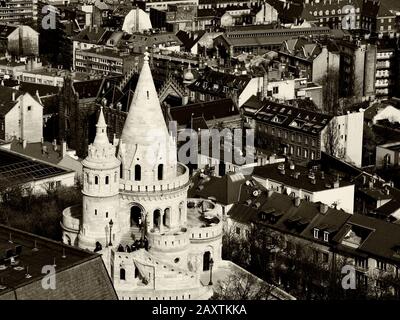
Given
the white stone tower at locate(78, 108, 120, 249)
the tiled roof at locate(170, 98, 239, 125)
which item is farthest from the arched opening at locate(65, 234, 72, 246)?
the tiled roof at locate(170, 98, 239, 125)

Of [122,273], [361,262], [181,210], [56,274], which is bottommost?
[361,262]

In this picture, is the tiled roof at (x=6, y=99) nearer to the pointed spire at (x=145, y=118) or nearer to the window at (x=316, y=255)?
the pointed spire at (x=145, y=118)

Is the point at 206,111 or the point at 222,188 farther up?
the point at 206,111

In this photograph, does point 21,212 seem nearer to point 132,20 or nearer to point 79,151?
point 79,151

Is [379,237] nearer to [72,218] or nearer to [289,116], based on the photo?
[72,218]

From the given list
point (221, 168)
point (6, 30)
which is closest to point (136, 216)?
point (221, 168)

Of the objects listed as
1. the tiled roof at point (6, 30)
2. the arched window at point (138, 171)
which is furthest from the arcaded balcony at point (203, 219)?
the tiled roof at point (6, 30)

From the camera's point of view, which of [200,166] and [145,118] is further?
[200,166]
